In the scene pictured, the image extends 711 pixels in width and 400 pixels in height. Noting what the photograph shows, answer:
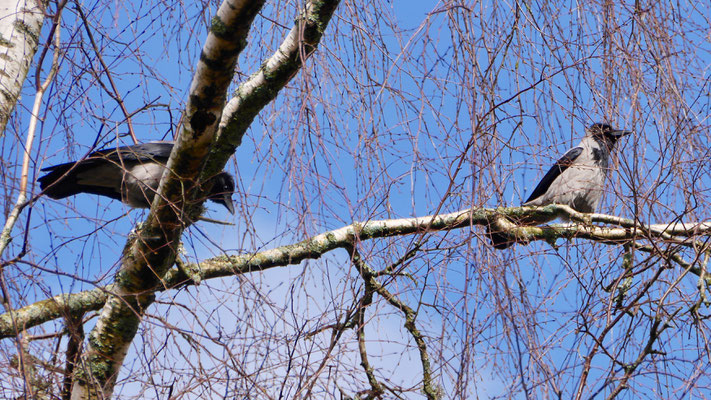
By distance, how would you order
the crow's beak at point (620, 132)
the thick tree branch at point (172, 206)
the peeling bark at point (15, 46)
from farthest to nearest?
the peeling bark at point (15, 46) < the crow's beak at point (620, 132) < the thick tree branch at point (172, 206)

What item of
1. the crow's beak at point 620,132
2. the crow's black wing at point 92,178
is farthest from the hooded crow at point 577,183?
the crow's black wing at point 92,178

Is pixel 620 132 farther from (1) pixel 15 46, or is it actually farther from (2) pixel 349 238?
(1) pixel 15 46

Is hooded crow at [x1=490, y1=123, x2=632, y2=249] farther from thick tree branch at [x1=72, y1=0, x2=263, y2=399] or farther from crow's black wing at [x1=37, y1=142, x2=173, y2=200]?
thick tree branch at [x1=72, y1=0, x2=263, y2=399]

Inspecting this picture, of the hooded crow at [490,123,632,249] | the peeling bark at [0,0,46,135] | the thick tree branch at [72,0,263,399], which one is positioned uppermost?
the hooded crow at [490,123,632,249]

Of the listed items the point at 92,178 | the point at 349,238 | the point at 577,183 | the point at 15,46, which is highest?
the point at 577,183

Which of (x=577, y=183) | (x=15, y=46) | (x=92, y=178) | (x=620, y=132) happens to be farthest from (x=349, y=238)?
(x=577, y=183)

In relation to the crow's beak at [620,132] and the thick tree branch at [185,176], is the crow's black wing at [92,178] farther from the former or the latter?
the crow's beak at [620,132]

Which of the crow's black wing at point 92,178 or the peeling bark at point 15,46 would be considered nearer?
the peeling bark at point 15,46

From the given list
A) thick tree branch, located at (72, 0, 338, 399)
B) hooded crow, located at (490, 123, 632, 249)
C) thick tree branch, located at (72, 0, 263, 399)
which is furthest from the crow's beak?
hooded crow, located at (490, 123, 632, 249)

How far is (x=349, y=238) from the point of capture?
3.68 meters

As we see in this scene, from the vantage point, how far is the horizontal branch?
3.32 m

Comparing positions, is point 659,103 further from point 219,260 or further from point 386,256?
point 219,260

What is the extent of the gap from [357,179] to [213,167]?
63cm

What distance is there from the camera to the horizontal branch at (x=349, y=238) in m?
3.32
